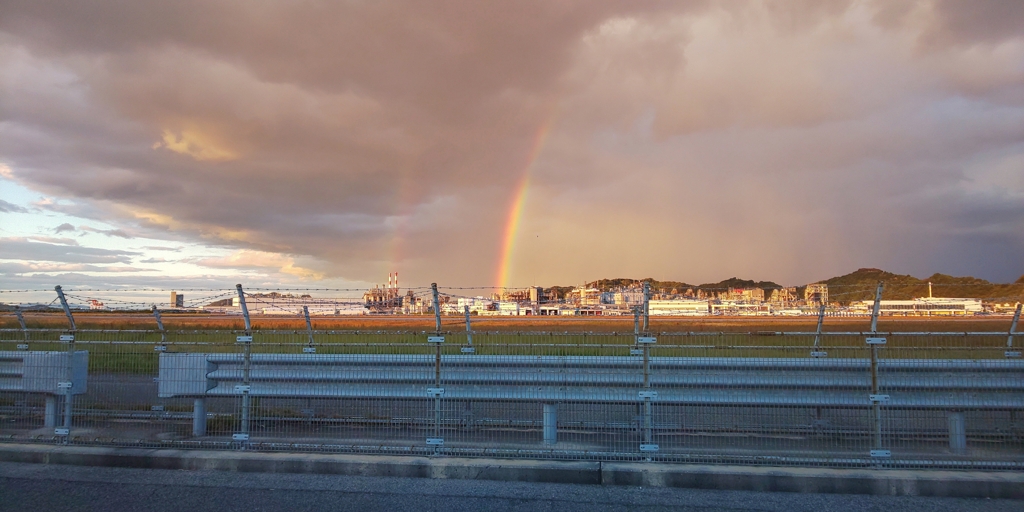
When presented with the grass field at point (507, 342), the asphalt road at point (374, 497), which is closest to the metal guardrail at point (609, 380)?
the grass field at point (507, 342)

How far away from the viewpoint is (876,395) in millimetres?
7141

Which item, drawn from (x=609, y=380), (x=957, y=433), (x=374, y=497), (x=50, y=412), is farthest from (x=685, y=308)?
(x=50, y=412)

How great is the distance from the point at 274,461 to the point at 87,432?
3.18 m

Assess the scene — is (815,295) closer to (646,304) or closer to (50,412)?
(646,304)

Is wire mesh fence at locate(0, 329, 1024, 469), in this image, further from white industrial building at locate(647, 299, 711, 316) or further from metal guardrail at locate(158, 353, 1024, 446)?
white industrial building at locate(647, 299, 711, 316)

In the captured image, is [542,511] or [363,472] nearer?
[542,511]

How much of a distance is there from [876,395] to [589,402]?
3.20 meters

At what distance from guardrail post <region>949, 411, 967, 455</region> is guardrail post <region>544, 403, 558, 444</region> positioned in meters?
Answer: 4.62

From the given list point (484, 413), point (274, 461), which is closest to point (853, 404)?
point (484, 413)

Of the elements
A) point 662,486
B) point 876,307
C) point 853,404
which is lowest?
point 662,486

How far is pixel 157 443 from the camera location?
802 cm

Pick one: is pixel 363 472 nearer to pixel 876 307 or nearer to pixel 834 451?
pixel 834 451

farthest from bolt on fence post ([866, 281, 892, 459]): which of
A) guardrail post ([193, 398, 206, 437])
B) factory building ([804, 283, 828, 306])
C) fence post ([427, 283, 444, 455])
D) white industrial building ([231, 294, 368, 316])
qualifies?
guardrail post ([193, 398, 206, 437])

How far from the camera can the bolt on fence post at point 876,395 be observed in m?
6.99
